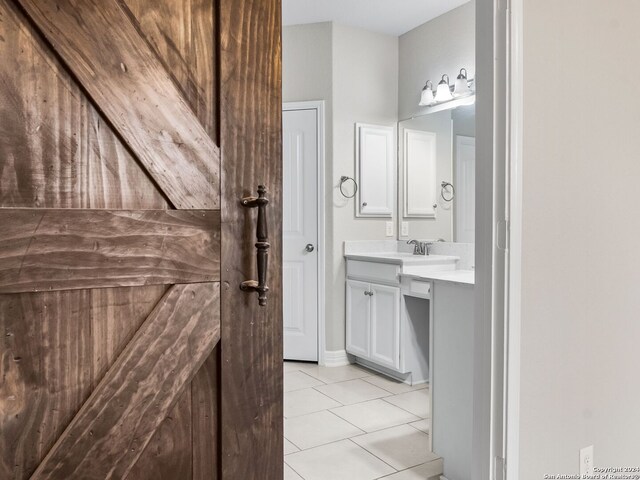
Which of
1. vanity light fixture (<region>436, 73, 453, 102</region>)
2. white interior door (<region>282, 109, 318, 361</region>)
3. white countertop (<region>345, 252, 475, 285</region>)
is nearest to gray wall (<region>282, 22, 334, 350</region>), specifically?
white interior door (<region>282, 109, 318, 361</region>)

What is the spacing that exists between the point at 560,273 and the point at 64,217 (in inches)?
52.9

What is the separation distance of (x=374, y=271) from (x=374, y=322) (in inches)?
15.1

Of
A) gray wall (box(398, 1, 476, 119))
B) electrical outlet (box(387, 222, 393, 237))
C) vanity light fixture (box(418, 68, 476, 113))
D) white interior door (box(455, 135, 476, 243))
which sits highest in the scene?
gray wall (box(398, 1, 476, 119))

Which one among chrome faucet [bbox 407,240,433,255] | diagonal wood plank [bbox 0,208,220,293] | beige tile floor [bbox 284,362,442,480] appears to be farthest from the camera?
chrome faucet [bbox 407,240,433,255]

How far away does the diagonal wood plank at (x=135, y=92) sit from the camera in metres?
0.87

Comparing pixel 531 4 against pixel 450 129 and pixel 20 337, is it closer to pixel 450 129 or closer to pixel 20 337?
pixel 20 337

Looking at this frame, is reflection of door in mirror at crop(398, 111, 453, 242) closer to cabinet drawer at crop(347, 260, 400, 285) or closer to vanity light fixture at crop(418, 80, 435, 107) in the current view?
vanity light fixture at crop(418, 80, 435, 107)

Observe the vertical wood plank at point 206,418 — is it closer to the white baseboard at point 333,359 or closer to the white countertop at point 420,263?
the white countertop at point 420,263

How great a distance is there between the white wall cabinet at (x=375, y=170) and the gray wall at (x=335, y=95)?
70 millimetres


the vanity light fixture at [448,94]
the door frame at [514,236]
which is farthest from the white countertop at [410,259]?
the door frame at [514,236]

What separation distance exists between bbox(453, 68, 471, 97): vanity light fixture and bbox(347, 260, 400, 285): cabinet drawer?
1.34 m

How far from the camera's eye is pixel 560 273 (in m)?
1.44

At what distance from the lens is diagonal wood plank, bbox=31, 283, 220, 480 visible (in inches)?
35.4

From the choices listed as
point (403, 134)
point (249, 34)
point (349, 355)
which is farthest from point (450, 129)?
point (249, 34)
